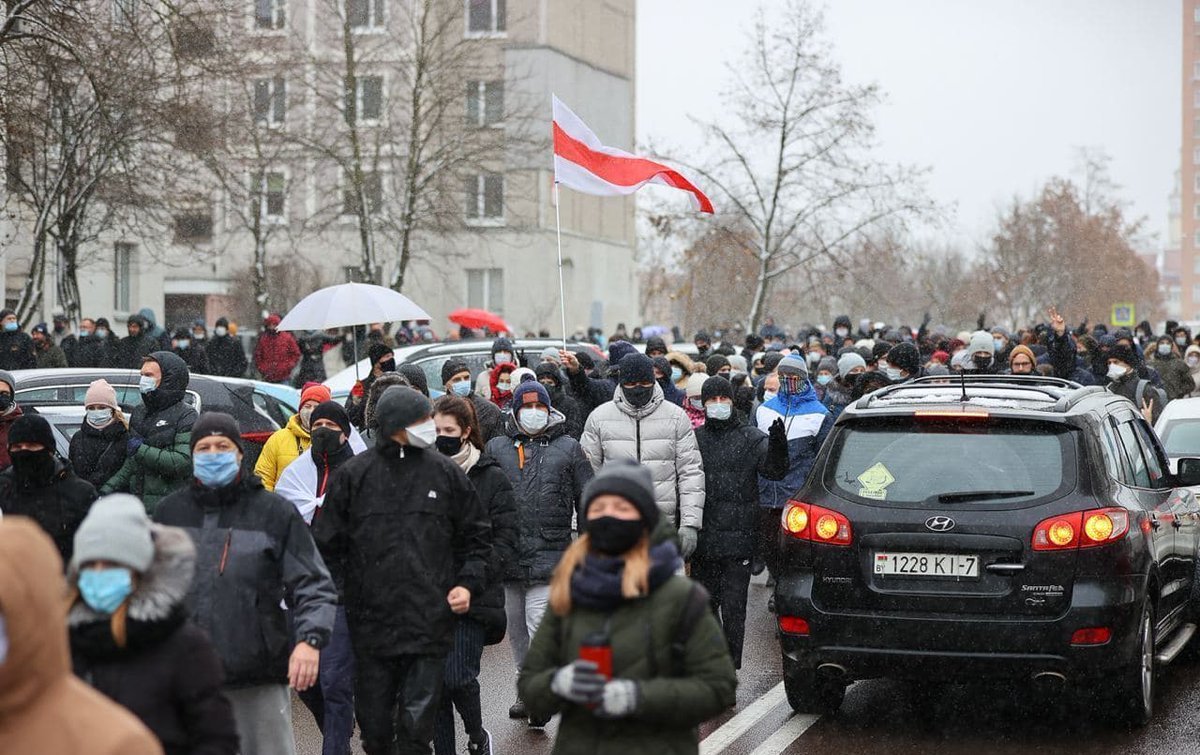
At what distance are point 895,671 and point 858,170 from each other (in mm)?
28825

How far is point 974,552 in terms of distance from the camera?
25.5 ft

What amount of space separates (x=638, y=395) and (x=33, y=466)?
339 cm

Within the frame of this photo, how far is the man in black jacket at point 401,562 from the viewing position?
653 centimetres

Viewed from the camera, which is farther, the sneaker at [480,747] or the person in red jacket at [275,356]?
the person in red jacket at [275,356]

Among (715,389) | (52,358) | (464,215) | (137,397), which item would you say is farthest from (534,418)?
(464,215)

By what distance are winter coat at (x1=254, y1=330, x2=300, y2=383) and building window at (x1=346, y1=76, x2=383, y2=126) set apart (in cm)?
1260

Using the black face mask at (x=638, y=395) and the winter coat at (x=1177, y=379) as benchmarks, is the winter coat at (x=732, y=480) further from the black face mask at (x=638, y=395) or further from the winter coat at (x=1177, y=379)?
the winter coat at (x=1177, y=379)

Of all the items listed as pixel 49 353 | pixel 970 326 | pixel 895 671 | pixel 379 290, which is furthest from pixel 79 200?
pixel 970 326

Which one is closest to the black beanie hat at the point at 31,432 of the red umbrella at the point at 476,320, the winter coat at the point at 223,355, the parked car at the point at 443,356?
the parked car at the point at 443,356

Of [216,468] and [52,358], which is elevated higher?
[216,468]

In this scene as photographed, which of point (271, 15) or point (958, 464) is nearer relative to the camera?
point (958, 464)

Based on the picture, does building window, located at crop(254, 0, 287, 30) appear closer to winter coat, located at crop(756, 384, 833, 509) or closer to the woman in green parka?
winter coat, located at crop(756, 384, 833, 509)

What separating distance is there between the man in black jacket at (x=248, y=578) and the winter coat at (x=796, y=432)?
602cm

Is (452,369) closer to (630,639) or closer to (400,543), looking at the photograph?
(400,543)
